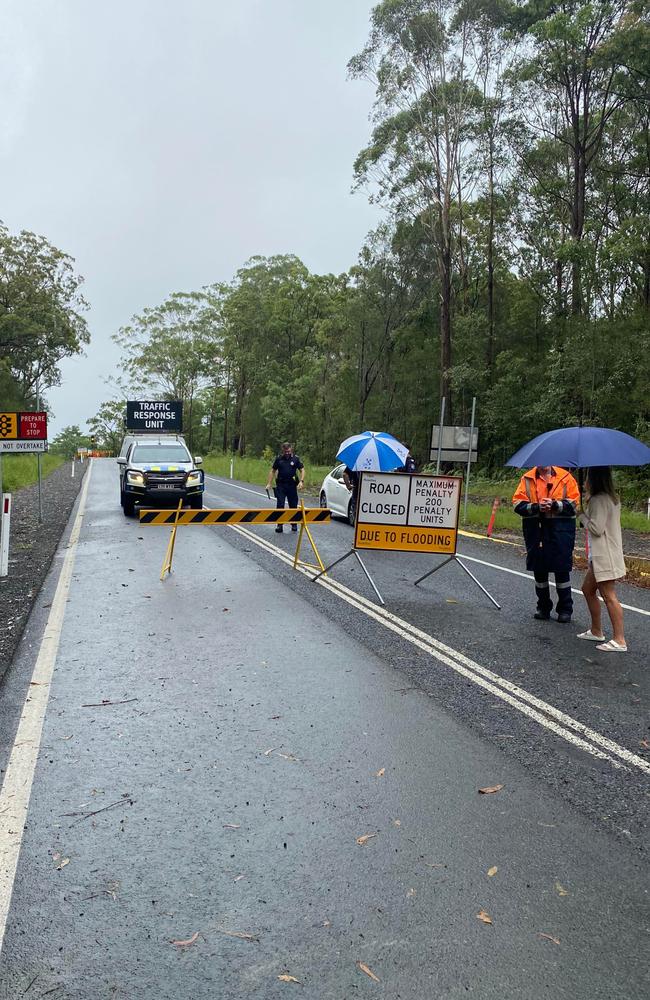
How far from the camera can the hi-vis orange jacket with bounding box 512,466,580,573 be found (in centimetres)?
845

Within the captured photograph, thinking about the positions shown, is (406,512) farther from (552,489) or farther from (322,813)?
(322,813)

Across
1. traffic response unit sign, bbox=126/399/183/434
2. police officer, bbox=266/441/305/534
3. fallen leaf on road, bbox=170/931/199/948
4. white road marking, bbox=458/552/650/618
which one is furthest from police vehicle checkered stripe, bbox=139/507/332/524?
traffic response unit sign, bbox=126/399/183/434

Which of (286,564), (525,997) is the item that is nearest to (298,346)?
(286,564)

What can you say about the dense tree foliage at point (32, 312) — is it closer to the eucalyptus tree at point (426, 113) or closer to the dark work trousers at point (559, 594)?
the eucalyptus tree at point (426, 113)

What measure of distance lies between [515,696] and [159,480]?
14.1 m

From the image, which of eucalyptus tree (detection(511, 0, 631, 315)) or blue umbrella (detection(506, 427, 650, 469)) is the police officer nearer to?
blue umbrella (detection(506, 427, 650, 469))

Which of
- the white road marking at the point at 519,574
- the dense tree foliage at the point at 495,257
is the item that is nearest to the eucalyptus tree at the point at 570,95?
the dense tree foliage at the point at 495,257

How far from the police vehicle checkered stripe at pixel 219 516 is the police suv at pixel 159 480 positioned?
7.04 metres

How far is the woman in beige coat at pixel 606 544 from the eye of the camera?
7.23 metres

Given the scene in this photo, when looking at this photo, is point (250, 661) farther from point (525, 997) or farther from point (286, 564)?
point (286, 564)

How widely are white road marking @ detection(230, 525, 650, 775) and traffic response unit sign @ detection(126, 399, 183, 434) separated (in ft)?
116

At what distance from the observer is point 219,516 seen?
1112cm

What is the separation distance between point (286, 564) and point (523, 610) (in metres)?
4.26

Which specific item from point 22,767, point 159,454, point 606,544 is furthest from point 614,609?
point 159,454
